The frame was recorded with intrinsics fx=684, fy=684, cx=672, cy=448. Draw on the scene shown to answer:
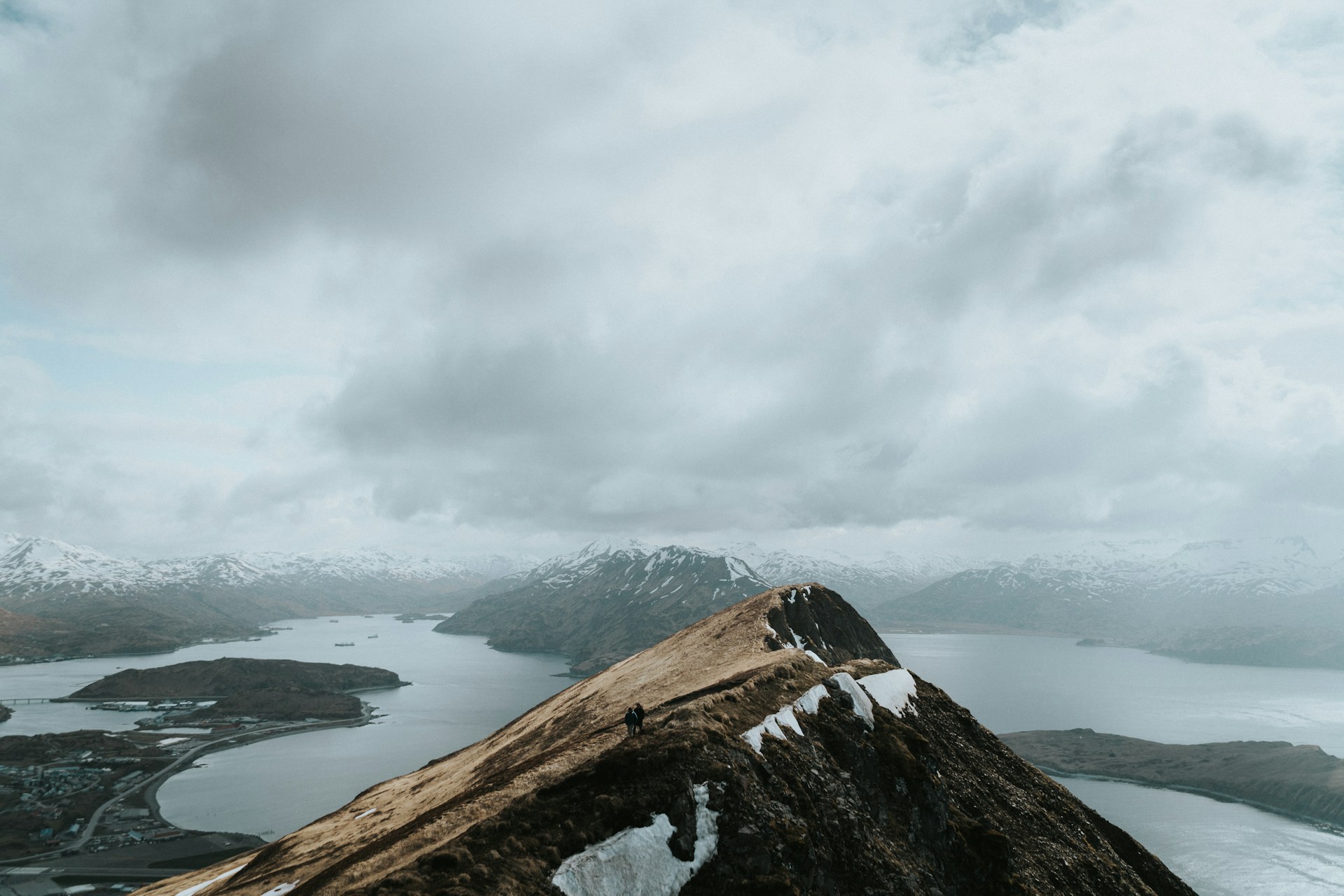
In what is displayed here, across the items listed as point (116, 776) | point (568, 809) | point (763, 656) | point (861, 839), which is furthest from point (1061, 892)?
point (116, 776)

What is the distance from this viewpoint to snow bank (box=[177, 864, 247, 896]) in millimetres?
51906

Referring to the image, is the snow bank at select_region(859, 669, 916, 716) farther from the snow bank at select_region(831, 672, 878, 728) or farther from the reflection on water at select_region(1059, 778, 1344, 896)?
the reflection on water at select_region(1059, 778, 1344, 896)

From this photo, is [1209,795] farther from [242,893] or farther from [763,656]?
[242,893]

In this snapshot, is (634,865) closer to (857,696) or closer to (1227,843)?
(857,696)

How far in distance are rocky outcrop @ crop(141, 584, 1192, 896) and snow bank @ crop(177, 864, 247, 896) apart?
0.52 m

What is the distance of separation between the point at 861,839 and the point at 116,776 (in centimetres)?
23129

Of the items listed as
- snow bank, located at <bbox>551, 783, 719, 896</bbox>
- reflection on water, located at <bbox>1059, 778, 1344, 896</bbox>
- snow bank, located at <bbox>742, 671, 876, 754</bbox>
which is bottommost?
reflection on water, located at <bbox>1059, 778, 1344, 896</bbox>

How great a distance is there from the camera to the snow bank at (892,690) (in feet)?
154

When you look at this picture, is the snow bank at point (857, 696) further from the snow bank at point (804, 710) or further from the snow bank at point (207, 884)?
the snow bank at point (207, 884)

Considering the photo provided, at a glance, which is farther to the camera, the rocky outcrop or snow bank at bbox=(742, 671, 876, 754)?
snow bank at bbox=(742, 671, 876, 754)

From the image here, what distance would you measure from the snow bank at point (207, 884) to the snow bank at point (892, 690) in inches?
1928

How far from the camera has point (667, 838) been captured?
27938mm

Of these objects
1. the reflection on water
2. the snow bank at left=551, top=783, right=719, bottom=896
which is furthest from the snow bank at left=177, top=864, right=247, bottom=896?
the reflection on water

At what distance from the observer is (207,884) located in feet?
178
